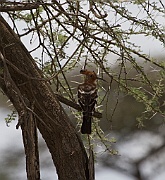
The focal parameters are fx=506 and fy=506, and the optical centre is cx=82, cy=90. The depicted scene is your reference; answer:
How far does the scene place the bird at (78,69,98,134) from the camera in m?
1.27

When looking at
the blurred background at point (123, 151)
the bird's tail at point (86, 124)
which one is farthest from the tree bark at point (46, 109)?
the blurred background at point (123, 151)

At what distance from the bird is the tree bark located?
0.19ft

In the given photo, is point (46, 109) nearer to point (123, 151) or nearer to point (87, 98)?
point (87, 98)

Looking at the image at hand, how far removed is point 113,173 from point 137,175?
10cm

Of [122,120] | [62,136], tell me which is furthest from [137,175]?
[62,136]

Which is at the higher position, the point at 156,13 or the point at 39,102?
the point at 156,13

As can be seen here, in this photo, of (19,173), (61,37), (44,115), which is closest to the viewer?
(44,115)

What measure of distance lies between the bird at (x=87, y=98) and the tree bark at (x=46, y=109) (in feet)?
0.19

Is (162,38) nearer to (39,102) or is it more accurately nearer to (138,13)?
(138,13)

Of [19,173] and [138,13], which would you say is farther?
[19,173]

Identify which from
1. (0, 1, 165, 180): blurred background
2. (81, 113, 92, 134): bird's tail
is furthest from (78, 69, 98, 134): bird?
(0, 1, 165, 180): blurred background

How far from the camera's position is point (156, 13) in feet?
4.36

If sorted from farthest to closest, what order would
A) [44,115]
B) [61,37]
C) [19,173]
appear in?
[19,173] → [61,37] → [44,115]

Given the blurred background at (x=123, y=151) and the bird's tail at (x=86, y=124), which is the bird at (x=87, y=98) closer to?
the bird's tail at (x=86, y=124)
